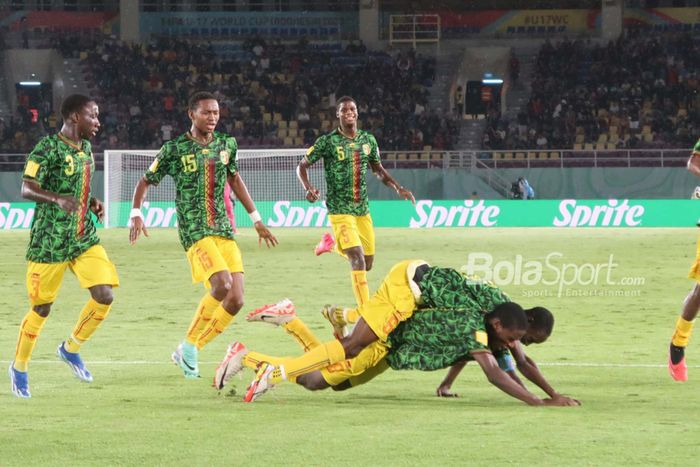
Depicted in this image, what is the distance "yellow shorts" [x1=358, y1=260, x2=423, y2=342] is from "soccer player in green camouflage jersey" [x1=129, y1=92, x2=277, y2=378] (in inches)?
80.0

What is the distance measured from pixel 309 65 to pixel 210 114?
39.8m

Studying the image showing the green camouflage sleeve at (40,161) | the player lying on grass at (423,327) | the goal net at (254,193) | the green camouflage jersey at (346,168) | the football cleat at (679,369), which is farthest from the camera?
the goal net at (254,193)

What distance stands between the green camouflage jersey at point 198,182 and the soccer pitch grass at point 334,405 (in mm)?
1185

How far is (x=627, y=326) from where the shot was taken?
13.9 meters

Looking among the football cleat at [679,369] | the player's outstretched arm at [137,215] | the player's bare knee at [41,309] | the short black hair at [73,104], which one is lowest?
the football cleat at [679,369]

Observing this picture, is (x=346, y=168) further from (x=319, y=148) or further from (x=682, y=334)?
(x=682, y=334)

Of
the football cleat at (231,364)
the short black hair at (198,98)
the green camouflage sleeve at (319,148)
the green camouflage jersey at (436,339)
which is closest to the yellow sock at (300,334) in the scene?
the football cleat at (231,364)

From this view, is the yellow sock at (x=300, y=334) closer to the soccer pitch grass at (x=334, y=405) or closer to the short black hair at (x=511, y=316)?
the soccer pitch grass at (x=334, y=405)

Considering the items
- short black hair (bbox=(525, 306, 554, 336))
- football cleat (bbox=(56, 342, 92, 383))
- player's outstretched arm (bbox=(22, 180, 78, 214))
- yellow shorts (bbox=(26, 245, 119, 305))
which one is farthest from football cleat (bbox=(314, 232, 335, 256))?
short black hair (bbox=(525, 306, 554, 336))

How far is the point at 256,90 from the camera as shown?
48875 millimetres

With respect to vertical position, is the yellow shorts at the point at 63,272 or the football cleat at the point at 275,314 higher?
the yellow shorts at the point at 63,272

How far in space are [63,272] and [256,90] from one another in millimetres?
39955

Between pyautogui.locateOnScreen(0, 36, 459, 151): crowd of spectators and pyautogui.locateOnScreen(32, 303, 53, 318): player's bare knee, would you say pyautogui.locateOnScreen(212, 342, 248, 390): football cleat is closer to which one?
pyautogui.locateOnScreen(32, 303, 53, 318): player's bare knee

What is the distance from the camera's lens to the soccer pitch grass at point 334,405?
6883mm
